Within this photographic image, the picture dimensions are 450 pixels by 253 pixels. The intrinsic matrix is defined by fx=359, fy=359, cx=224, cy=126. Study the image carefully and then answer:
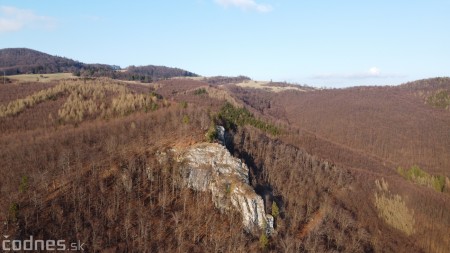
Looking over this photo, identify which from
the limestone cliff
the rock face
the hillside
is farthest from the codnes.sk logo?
the limestone cliff

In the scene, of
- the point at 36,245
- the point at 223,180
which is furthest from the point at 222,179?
the point at 36,245

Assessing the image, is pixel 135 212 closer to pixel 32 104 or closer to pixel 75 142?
pixel 75 142

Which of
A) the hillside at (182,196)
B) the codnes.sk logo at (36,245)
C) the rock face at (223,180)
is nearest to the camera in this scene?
the codnes.sk logo at (36,245)

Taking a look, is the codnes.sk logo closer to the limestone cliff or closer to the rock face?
the rock face

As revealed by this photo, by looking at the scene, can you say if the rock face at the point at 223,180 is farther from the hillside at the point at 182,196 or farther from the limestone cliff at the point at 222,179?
the hillside at the point at 182,196

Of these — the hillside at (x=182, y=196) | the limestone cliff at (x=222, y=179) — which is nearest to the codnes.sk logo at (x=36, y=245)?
the hillside at (x=182, y=196)

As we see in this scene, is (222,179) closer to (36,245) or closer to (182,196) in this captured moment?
(182,196)
